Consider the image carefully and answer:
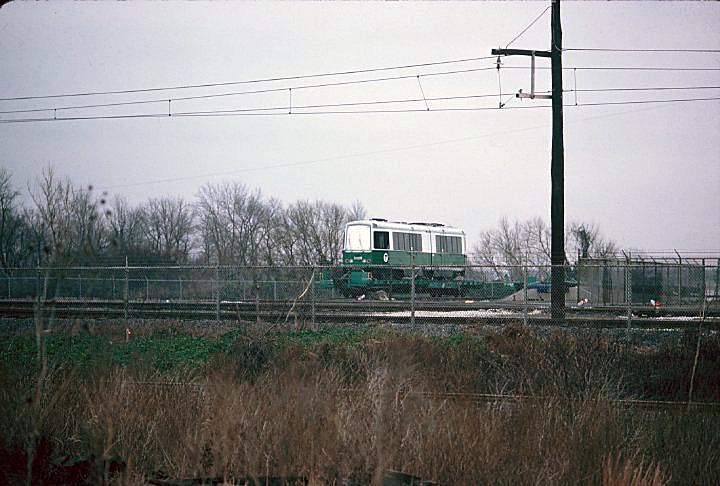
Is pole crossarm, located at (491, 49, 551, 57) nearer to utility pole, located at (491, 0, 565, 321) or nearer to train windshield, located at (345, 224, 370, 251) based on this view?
utility pole, located at (491, 0, 565, 321)

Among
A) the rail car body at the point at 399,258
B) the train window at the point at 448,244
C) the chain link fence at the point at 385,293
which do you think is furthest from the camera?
the train window at the point at 448,244

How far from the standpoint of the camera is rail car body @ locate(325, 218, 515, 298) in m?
35.9

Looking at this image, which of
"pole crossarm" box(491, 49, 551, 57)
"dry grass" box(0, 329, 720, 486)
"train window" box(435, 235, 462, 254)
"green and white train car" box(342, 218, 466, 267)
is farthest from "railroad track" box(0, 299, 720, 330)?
"train window" box(435, 235, 462, 254)

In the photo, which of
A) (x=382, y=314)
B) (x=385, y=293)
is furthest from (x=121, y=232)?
(x=385, y=293)

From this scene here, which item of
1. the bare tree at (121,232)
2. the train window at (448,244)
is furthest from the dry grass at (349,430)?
the train window at (448,244)

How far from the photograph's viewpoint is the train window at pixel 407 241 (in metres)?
39.8

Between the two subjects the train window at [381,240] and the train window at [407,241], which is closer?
the train window at [381,240]

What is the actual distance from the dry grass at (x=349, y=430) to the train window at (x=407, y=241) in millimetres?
29693

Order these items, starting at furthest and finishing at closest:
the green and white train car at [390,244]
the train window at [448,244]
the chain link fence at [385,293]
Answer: the train window at [448,244]
the green and white train car at [390,244]
the chain link fence at [385,293]

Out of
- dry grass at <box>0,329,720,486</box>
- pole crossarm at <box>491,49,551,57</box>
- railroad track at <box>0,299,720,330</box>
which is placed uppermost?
pole crossarm at <box>491,49,551,57</box>

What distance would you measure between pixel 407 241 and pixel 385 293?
4879mm

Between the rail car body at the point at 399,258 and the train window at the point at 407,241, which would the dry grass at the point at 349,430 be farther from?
the train window at the point at 407,241

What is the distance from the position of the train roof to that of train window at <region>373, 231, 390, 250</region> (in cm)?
36

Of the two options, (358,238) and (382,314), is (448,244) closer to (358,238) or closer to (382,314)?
(358,238)
